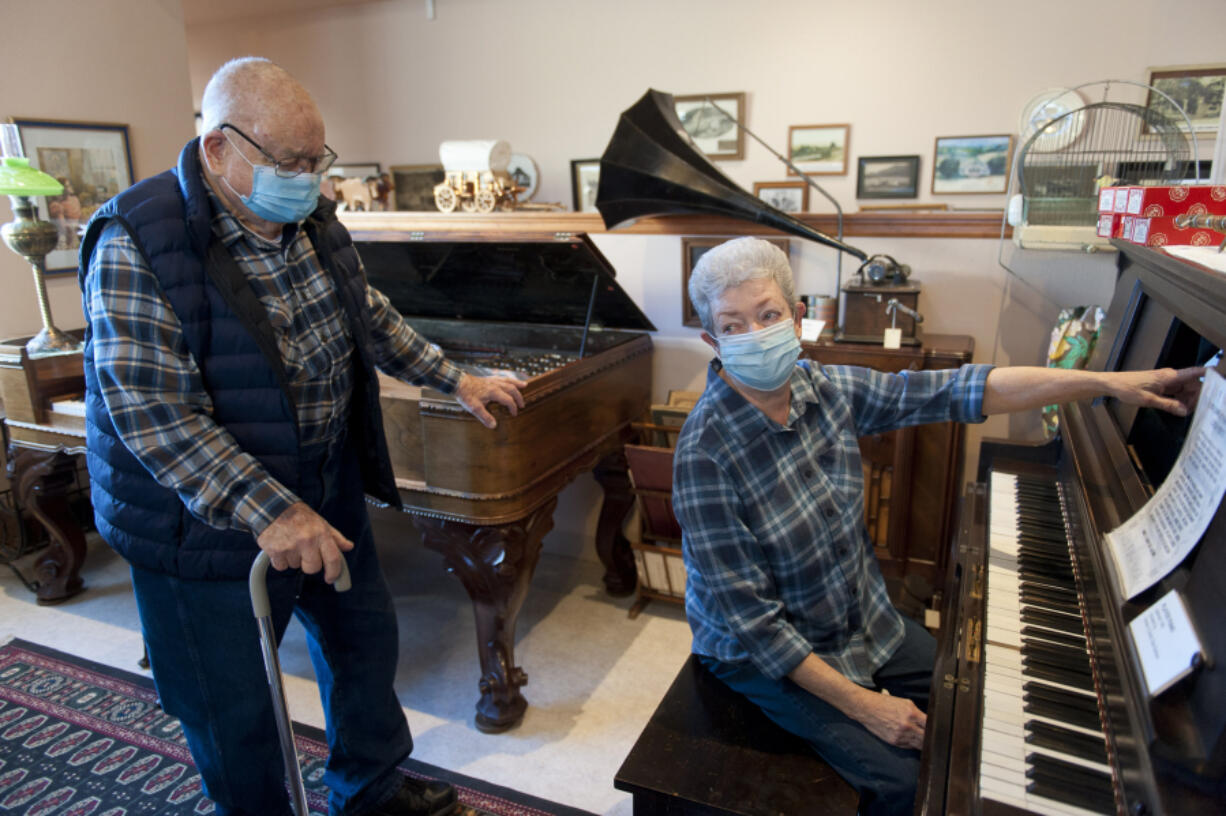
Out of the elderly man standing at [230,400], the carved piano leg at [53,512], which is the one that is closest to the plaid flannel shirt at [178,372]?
the elderly man standing at [230,400]

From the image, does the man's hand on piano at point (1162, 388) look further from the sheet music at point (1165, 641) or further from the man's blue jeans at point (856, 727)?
the man's blue jeans at point (856, 727)

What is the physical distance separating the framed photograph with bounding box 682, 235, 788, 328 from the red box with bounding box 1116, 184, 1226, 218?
3.93 feet

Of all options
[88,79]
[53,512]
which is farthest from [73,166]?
[53,512]

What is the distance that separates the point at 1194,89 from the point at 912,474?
132 inches

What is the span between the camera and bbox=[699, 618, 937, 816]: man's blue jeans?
124 centimetres

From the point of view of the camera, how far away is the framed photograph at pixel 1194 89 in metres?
4.02

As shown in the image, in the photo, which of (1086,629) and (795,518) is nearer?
(1086,629)

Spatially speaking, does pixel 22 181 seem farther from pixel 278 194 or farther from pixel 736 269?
pixel 736 269

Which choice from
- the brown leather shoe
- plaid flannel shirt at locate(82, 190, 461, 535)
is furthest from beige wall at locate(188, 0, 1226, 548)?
plaid flannel shirt at locate(82, 190, 461, 535)

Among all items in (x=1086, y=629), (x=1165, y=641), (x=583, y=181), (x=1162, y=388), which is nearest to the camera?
(x=1165, y=641)

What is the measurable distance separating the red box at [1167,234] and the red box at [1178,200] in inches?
0.5

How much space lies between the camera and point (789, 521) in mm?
1345

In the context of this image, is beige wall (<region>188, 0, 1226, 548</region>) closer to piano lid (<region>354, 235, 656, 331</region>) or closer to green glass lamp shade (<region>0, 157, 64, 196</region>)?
piano lid (<region>354, 235, 656, 331</region>)

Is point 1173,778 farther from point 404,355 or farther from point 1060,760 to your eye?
point 404,355
